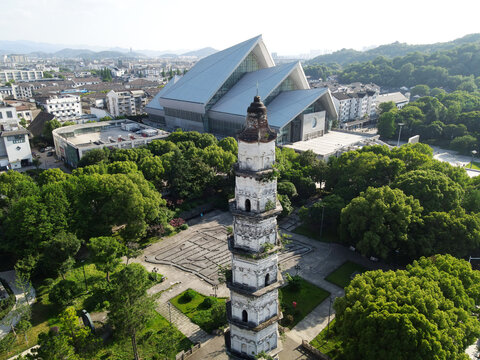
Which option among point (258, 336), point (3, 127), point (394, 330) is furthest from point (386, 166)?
point (3, 127)

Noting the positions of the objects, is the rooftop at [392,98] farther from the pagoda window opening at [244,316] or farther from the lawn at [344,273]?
the pagoda window opening at [244,316]

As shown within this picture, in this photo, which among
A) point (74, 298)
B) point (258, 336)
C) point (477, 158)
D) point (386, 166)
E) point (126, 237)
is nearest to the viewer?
point (258, 336)

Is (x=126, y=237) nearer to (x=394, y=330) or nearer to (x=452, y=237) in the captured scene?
(x=394, y=330)

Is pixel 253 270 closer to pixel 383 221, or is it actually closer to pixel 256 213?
pixel 256 213

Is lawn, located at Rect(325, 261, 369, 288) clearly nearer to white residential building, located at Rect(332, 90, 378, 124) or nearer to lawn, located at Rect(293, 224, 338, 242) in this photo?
lawn, located at Rect(293, 224, 338, 242)

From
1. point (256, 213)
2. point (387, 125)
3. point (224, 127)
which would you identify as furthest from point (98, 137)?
point (387, 125)

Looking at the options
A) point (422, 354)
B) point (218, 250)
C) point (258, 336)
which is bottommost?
point (218, 250)

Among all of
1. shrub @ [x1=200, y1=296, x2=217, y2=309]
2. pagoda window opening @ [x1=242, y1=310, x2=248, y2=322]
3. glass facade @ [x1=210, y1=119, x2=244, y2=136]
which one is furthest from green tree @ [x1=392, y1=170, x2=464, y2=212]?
glass facade @ [x1=210, y1=119, x2=244, y2=136]
